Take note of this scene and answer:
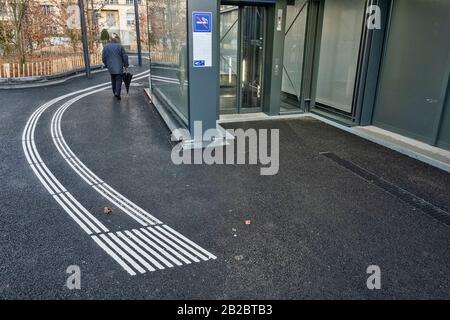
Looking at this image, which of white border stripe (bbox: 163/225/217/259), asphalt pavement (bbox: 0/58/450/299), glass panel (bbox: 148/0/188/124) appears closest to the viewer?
asphalt pavement (bbox: 0/58/450/299)

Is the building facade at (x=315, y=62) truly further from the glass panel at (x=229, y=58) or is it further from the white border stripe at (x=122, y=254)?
the white border stripe at (x=122, y=254)

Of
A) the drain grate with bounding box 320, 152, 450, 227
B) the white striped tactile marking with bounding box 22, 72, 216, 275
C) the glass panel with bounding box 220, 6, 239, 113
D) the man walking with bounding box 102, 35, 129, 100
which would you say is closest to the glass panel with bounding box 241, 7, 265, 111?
the glass panel with bounding box 220, 6, 239, 113

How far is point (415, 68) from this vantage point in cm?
655

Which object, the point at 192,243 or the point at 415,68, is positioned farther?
the point at 415,68

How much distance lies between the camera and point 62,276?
3.00 m

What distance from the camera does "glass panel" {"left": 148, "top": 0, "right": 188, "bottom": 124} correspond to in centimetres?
643

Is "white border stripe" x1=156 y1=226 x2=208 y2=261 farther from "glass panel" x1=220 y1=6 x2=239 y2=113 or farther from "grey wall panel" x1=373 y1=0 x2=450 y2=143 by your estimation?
"glass panel" x1=220 y1=6 x2=239 y2=113

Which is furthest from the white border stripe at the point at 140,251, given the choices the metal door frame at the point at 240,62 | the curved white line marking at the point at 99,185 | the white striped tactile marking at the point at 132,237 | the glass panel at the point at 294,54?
the glass panel at the point at 294,54

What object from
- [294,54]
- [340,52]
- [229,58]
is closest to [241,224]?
[229,58]

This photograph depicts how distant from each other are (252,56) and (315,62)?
64.2 inches

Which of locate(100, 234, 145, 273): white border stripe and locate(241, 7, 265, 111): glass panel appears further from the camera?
locate(241, 7, 265, 111): glass panel

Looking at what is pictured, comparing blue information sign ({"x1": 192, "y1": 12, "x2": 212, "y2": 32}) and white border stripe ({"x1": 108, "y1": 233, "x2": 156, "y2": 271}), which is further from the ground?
blue information sign ({"x1": 192, "y1": 12, "x2": 212, "y2": 32})

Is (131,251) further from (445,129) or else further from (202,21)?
(445,129)

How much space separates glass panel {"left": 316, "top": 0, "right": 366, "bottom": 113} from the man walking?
18.9ft
